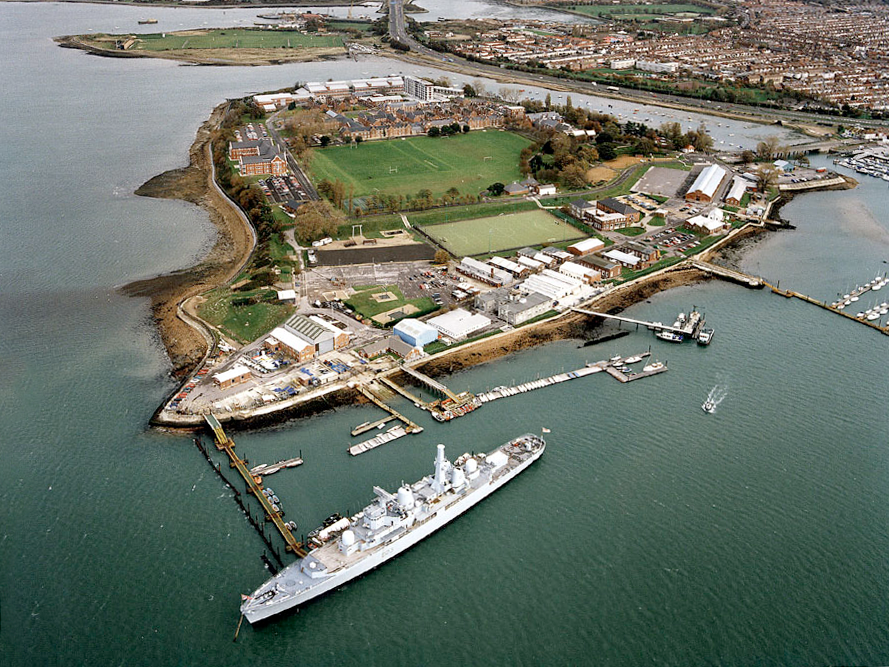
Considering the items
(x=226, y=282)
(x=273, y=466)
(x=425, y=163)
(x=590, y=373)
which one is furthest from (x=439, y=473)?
(x=425, y=163)

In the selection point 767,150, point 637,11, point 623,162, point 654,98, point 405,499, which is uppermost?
point 637,11

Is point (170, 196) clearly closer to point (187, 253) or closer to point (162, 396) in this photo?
Result: point (187, 253)

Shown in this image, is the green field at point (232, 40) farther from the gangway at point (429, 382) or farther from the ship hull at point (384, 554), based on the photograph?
the ship hull at point (384, 554)

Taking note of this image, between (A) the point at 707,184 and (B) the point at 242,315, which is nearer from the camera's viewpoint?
(B) the point at 242,315

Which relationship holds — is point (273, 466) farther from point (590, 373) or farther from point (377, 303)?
point (590, 373)

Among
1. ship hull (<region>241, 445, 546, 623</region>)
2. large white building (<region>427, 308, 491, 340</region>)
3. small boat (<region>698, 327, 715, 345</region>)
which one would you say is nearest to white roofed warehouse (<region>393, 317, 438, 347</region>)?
large white building (<region>427, 308, 491, 340</region>)

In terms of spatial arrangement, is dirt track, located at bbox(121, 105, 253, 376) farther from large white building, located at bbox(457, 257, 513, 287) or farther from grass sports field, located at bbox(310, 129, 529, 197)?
large white building, located at bbox(457, 257, 513, 287)

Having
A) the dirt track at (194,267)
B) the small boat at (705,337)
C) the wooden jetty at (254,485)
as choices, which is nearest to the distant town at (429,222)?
the dirt track at (194,267)
